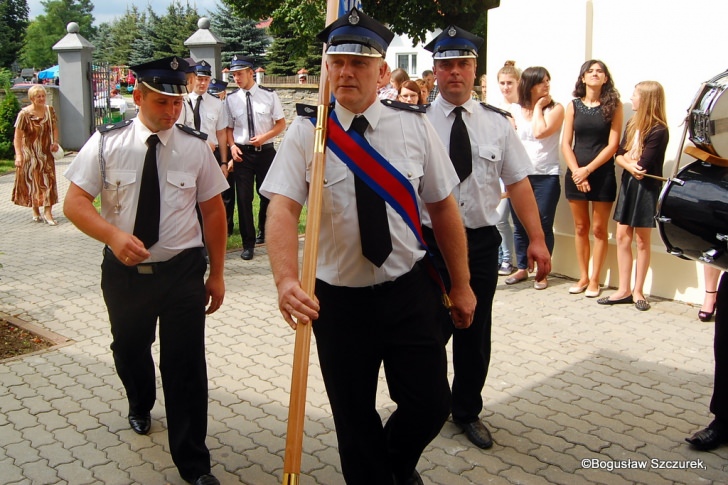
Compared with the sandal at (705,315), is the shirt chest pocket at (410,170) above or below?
above

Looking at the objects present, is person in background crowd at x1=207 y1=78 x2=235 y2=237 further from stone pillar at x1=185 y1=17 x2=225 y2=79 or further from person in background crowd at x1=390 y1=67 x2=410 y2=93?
stone pillar at x1=185 y1=17 x2=225 y2=79

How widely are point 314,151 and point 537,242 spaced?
1.79m

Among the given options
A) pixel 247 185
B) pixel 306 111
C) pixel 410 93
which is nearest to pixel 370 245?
pixel 306 111

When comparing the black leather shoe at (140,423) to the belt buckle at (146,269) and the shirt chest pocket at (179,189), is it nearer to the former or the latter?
the belt buckle at (146,269)

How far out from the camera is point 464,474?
4.14 m

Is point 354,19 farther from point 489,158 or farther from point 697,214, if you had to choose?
point 697,214

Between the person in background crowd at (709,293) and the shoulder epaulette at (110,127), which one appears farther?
the person in background crowd at (709,293)

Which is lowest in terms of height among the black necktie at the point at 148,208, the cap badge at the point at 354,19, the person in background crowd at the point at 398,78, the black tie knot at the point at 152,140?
the black necktie at the point at 148,208

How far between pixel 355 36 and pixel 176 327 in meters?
1.75

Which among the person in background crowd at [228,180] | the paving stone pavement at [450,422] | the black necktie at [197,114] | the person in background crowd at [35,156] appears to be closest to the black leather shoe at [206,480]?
the paving stone pavement at [450,422]

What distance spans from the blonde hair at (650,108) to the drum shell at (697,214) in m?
3.18

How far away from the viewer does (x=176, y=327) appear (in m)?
3.96

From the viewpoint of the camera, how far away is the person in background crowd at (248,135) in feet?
30.3

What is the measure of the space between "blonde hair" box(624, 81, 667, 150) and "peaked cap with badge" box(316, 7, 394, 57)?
4.26 metres
